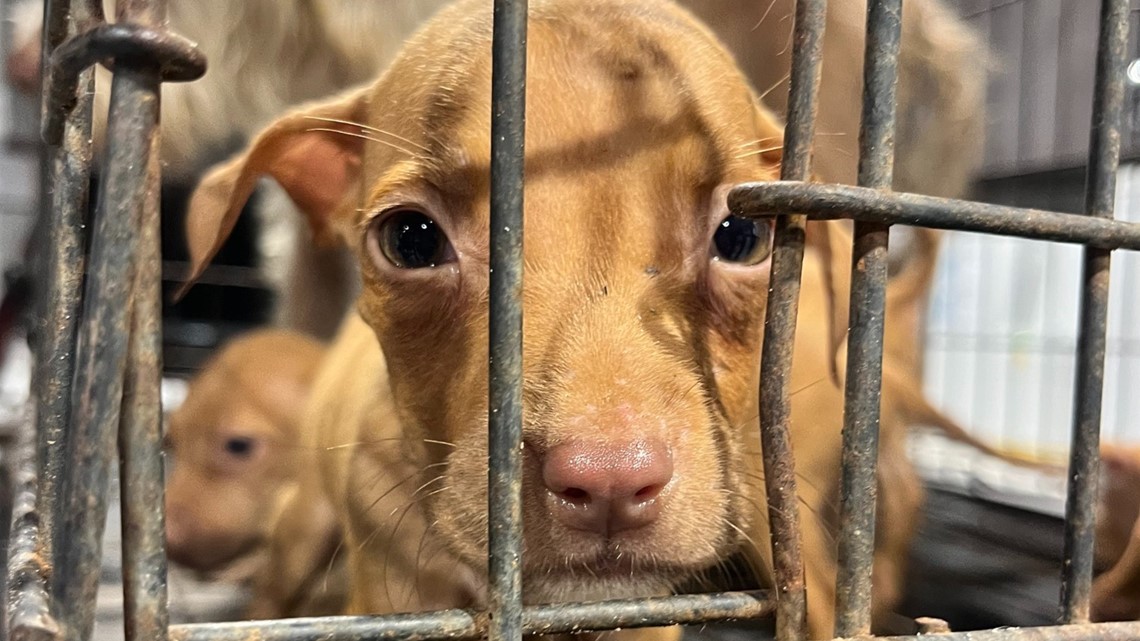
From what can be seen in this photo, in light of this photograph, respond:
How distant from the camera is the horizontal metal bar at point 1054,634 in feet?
2.22

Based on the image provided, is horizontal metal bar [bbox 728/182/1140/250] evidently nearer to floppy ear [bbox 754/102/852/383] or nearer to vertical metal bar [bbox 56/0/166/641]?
vertical metal bar [bbox 56/0/166/641]

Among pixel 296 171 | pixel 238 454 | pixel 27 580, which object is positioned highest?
pixel 296 171

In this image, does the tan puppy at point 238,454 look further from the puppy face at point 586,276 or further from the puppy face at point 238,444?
the puppy face at point 586,276

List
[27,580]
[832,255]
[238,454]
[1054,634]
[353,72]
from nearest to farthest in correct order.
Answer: [27,580] < [1054,634] < [832,255] < [353,72] < [238,454]

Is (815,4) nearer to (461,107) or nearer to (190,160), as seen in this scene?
(461,107)

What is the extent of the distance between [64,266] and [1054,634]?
2.61 feet

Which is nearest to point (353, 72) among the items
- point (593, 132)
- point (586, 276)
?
point (593, 132)

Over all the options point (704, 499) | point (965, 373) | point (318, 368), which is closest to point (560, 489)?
point (704, 499)

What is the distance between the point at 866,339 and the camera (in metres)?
0.65

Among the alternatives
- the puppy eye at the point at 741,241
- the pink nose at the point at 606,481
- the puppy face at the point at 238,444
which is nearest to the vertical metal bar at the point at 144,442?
the pink nose at the point at 606,481

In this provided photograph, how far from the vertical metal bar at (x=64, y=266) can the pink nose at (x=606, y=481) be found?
37 cm

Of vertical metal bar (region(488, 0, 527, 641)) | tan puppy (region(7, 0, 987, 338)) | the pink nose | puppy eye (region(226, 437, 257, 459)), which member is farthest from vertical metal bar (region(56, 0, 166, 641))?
puppy eye (region(226, 437, 257, 459))

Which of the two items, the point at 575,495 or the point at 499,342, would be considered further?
the point at 575,495

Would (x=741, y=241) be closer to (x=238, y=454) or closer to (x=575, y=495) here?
(x=575, y=495)
